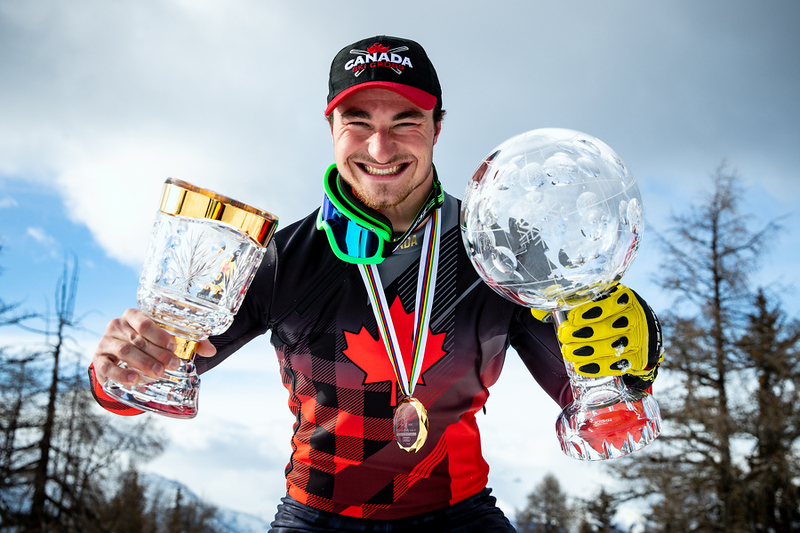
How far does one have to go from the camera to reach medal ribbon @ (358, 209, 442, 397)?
115 inches

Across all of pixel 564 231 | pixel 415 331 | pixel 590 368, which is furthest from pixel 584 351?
pixel 415 331

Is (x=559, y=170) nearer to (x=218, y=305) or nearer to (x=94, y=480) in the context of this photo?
(x=218, y=305)

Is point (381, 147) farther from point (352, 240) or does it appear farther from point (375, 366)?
point (375, 366)

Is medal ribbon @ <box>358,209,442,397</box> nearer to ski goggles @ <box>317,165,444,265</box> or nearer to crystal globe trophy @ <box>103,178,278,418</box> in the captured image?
ski goggles @ <box>317,165,444,265</box>

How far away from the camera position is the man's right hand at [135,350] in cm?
202

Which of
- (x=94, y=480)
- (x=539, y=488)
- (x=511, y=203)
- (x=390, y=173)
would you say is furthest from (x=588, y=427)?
(x=539, y=488)

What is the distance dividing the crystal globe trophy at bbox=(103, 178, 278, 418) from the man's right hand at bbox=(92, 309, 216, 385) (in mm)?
43

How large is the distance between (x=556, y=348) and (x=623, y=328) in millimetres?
1029

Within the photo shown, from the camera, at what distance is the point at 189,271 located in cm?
202

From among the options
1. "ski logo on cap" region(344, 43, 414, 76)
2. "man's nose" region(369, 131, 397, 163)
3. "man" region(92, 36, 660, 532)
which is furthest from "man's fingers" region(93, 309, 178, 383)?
"ski logo on cap" region(344, 43, 414, 76)

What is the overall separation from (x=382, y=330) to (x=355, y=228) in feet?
1.75

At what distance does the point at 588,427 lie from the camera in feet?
7.09

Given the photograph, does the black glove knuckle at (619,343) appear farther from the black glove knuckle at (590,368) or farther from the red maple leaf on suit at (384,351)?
the red maple leaf on suit at (384,351)

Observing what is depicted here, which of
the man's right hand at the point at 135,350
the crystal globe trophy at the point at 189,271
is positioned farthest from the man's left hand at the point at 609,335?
the man's right hand at the point at 135,350
